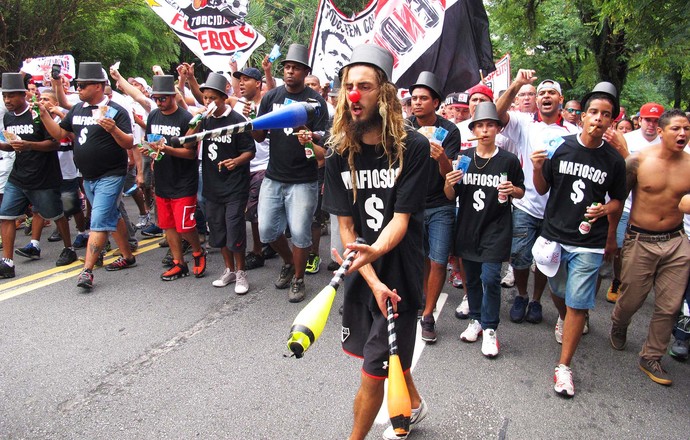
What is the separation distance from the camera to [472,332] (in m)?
4.57

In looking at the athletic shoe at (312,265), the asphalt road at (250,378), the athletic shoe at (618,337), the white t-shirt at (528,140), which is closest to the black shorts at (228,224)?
the asphalt road at (250,378)

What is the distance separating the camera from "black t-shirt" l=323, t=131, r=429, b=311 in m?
2.73

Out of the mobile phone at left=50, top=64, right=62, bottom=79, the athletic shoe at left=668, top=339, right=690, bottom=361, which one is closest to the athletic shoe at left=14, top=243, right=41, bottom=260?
the mobile phone at left=50, top=64, right=62, bottom=79

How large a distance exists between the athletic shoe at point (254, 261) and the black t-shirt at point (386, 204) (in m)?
3.98

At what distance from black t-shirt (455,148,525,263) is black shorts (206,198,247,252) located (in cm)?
258

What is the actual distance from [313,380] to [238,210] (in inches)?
104

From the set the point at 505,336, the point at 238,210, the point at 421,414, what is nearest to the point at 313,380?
the point at 421,414

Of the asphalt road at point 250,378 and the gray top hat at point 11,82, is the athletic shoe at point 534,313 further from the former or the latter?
the gray top hat at point 11,82

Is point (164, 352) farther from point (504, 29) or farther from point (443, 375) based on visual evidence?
point (504, 29)

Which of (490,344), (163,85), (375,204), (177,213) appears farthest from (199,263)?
(375,204)

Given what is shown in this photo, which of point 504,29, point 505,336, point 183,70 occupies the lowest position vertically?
point 505,336

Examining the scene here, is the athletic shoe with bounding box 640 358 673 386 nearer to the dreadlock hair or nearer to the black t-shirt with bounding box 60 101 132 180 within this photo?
the dreadlock hair

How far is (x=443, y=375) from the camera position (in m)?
3.93

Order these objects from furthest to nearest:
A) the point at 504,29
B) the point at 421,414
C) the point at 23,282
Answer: the point at 504,29 → the point at 23,282 → the point at 421,414
